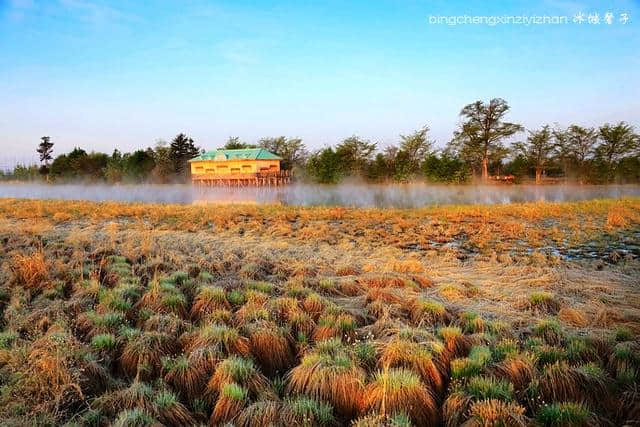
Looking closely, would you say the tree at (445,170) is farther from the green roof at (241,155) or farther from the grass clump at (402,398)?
the grass clump at (402,398)

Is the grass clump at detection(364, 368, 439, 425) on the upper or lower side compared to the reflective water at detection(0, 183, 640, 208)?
lower

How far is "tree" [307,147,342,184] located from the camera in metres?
46.2

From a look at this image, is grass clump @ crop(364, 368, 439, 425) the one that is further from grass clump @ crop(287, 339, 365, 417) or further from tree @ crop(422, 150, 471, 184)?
tree @ crop(422, 150, 471, 184)

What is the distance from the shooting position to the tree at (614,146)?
41.8 meters

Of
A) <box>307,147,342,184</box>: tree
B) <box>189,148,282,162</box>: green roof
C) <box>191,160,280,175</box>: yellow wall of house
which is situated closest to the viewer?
<box>307,147,342,184</box>: tree

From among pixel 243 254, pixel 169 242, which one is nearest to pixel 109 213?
pixel 169 242

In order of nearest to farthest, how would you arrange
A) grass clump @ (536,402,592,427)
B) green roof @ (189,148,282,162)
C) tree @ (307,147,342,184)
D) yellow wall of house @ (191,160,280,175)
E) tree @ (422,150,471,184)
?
grass clump @ (536,402,592,427) → tree @ (422,150,471,184) → tree @ (307,147,342,184) → yellow wall of house @ (191,160,280,175) → green roof @ (189,148,282,162)

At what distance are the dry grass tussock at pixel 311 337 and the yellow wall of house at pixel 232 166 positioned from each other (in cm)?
4436

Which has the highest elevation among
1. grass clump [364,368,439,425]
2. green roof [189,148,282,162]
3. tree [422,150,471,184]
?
green roof [189,148,282,162]

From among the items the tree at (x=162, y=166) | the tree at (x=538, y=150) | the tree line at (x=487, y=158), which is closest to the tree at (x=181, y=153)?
the tree at (x=162, y=166)

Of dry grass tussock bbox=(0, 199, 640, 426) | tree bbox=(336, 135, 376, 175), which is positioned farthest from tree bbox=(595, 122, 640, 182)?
dry grass tussock bbox=(0, 199, 640, 426)

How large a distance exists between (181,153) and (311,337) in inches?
2491

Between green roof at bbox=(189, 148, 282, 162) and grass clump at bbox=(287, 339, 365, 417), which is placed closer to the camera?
grass clump at bbox=(287, 339, 365, 417)

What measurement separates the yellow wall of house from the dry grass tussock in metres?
44.4
